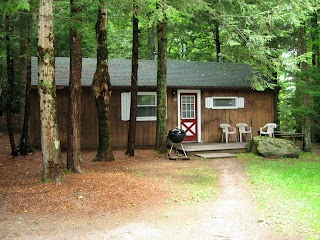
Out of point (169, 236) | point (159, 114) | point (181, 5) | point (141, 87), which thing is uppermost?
point (181, 5)

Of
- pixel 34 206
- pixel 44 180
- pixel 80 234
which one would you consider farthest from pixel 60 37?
pixel 80 234

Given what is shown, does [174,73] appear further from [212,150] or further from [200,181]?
[200,181]

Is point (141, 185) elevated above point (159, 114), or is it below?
below

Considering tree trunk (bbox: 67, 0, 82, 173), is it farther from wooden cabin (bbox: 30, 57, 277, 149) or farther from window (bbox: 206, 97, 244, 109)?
window (bbox: 206, 97, 244, 109)

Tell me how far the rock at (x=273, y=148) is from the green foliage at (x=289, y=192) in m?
1.03

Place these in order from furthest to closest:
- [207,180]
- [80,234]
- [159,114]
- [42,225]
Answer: [159,114], [207,180], [42,225], [80,234]

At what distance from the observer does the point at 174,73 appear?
15.6 metres

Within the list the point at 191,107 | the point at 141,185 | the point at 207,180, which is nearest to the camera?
the point at 141,185

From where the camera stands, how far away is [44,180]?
680 centimetres

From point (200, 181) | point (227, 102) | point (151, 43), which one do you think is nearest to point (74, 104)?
point (200, 181)

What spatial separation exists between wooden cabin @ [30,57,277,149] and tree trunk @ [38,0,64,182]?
6.46 m

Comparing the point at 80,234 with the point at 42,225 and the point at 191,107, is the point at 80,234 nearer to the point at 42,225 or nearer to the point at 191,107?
the point at 42,225

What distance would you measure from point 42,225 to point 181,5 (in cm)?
668

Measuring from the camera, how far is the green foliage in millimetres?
5082
